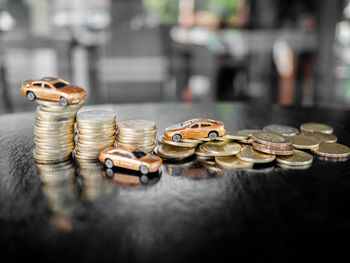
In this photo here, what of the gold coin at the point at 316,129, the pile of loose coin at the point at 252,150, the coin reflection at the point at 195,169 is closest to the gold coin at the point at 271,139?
the pile of loose coin at the point at 252,150

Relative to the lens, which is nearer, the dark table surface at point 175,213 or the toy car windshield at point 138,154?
the dark table surface at point 175,213

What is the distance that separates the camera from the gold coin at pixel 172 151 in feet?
3.51

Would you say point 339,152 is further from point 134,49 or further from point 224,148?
point 134,49

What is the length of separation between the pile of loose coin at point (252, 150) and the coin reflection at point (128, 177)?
165 mm

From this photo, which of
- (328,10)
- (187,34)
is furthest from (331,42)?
(187,34)

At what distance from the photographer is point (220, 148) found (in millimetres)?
1110

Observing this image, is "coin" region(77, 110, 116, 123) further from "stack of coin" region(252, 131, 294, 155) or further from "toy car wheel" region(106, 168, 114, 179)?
"stack of coin" region(252, 131, 294, 155)

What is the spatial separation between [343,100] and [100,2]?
621 cm

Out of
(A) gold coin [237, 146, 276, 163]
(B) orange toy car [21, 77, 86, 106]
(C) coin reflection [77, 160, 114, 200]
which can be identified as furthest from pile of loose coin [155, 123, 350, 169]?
(B) orange toy car [21, 77, 86, 106]

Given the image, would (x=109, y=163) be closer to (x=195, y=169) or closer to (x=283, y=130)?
(x=195, y=169)

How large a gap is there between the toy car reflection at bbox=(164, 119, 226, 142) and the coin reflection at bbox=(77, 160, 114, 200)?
0.30 metres

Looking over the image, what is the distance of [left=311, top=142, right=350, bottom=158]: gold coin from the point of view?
44.1 inches

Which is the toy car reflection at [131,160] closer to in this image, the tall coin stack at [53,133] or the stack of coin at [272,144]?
the tall coin stack at [53,133]

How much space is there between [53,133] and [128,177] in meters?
0.33
